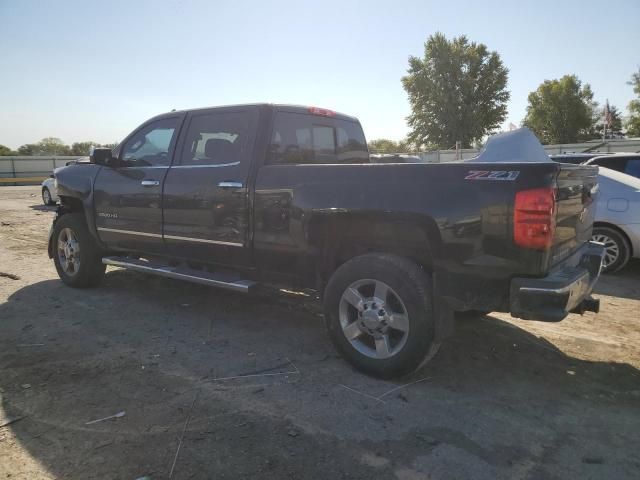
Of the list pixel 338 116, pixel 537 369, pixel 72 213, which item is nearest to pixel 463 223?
pixel 537 369

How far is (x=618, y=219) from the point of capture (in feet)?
20.2

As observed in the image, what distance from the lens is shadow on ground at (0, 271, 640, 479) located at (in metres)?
2.36

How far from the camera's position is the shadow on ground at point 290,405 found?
2357mm

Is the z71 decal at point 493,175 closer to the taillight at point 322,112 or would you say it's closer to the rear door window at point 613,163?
the taillight at point 322,112

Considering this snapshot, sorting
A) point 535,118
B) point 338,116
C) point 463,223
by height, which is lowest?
point 463,223

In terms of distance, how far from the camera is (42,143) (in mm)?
80875

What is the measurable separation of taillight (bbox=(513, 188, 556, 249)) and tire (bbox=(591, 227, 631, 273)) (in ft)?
13.8

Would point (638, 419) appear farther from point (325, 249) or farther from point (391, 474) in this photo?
point (325, 249)

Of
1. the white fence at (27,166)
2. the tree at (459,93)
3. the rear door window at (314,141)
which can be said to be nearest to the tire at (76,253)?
the rear door window at (314,141)

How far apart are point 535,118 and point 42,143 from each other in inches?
3075

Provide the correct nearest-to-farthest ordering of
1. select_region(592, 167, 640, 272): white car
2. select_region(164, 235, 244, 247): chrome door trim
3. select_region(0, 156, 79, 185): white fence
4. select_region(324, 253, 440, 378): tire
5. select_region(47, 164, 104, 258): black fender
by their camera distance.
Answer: select_region(324, 253, 440, 378): tire → select_region(164, 235, 244, 247): chrome door trim → select_region(47, 164, 104, 258): black fender → select_region(592, 167, 640, 272): white car → select_region(0, 156, 79, 185): white fence

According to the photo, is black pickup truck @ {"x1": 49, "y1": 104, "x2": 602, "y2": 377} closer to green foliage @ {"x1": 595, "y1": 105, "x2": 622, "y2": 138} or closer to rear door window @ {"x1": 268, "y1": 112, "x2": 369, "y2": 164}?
rear door window @ {"x1": 268, "y1": 112, "x2": 369, "y2": 164}

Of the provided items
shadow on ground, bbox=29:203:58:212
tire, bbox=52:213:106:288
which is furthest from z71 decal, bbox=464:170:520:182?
shadow on ground, bbox=29:203:58:212

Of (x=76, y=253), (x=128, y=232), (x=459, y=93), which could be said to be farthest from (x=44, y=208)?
(x=459, y=93)
